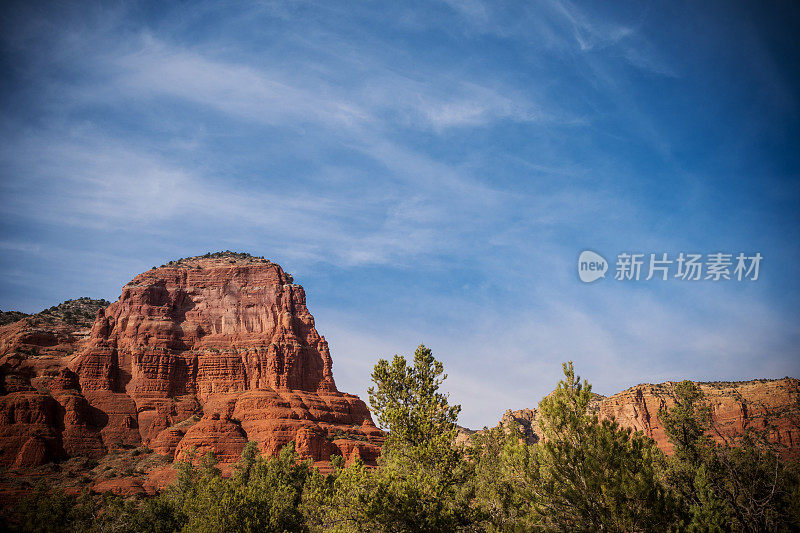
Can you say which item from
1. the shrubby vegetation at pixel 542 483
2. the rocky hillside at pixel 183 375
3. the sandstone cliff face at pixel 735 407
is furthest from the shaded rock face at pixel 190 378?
the shrubby vegetation at pixel 542 483

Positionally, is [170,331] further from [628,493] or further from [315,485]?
[628,493]

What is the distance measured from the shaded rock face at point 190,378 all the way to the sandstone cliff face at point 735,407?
43516 mm

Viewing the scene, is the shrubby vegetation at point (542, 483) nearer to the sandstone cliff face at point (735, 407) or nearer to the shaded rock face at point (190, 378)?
the sandstone cliff face at point (735, 407)

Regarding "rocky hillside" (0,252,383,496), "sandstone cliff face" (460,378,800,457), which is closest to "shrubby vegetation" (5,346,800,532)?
"sandstone cliff face" (460,378,800,457)

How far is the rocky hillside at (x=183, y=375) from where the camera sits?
93.7 m

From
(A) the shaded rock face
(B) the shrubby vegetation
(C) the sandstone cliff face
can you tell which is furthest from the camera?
(A) the shaded rock face

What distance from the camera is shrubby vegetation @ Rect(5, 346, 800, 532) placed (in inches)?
747

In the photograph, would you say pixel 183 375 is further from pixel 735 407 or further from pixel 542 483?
pixel 735 407

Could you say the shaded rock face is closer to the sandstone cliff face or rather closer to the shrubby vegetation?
the sandstone cliff face

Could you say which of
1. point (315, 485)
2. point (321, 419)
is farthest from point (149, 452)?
point (315, 485)

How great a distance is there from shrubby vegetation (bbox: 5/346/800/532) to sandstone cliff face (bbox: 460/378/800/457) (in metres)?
33.7

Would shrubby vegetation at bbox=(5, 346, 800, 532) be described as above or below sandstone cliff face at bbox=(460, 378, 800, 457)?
below

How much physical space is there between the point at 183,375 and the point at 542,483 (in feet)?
387

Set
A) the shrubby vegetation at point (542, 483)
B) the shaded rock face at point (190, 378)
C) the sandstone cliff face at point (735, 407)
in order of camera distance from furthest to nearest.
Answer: the shaded rock face at point (190, 378) < the sandstone cliff face at point (735, 407) < the shrubby vegetation at point (542, 483)
